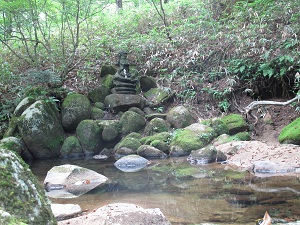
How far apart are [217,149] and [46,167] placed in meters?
4.45

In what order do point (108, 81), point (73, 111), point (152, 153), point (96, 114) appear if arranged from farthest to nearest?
point (108, 81) < point (96, 114) < point (73, 111) < point (152, 153)

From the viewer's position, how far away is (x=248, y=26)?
11062 mm

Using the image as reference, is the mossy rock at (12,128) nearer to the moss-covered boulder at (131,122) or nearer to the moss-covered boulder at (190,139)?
the moss-covered boulder at (131,122)

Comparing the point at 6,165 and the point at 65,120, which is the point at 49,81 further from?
the point at 6,165

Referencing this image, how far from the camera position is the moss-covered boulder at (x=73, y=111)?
A: 396 inches

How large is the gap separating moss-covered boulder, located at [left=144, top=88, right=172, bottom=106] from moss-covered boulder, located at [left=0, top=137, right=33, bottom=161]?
453cm

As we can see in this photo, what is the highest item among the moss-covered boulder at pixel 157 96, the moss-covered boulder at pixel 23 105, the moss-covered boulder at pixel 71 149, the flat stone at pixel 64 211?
the moss-covered boulder at pixel 23 105

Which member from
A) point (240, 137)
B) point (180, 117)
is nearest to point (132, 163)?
point (180, 117)

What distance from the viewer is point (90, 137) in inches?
377

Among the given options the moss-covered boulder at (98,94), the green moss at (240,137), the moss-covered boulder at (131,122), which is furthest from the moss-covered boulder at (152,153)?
the moss-covered boulder at (98,94)

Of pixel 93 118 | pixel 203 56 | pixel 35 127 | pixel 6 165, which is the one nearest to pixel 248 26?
pixel 203 56

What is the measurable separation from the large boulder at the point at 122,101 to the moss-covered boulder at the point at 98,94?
383 mm

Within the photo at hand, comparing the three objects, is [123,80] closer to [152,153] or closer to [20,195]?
[152,153]

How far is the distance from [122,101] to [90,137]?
1782 mm
